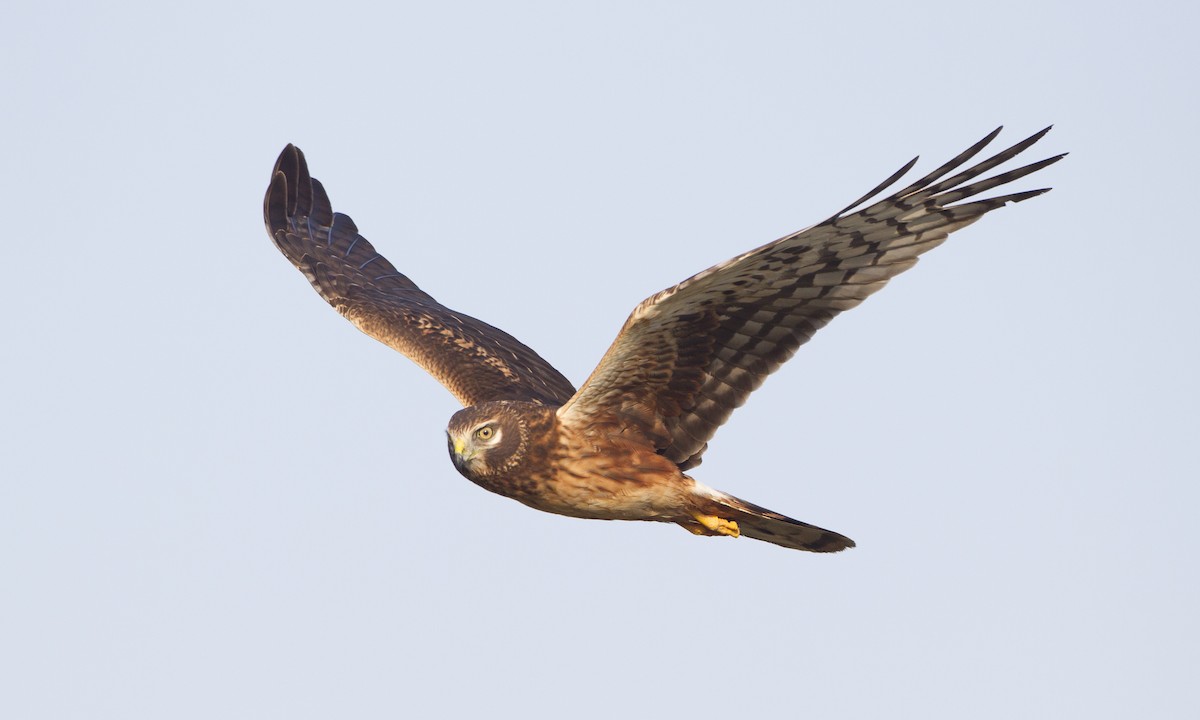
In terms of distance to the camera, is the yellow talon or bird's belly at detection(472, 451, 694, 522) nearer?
bird's belly at detection(472, 451, 694, 522)

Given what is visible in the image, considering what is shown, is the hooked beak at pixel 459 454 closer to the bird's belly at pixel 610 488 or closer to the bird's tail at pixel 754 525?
the bird's belly at pixel 610 488

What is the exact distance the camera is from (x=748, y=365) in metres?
8.92

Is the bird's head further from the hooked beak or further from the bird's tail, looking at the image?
the bird's tail

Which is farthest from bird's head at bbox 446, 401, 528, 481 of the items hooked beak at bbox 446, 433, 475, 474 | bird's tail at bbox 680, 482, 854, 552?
bird's tail at bbox 680, 482, 854, 552

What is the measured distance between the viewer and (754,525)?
31.4 feet

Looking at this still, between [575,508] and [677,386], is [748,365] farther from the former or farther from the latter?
[575,508]

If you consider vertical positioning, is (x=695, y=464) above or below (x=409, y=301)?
below

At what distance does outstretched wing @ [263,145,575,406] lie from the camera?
10.6 meters

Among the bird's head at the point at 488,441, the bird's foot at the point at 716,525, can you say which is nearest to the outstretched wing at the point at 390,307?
the bird's head at the point at 488,441

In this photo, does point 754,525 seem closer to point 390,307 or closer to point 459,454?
point 459,454

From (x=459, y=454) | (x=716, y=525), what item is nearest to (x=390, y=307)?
(x=459, y=454)

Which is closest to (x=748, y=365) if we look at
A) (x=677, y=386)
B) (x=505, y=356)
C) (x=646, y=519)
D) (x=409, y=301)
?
(x=677, y=386)

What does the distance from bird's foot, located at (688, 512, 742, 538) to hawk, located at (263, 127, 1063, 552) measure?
11mm

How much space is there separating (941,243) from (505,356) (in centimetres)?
373
